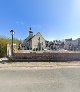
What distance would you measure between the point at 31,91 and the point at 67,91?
147cm

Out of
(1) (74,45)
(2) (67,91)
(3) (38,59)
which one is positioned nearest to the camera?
(2) (67,91)

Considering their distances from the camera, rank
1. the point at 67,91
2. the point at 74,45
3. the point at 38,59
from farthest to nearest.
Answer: the point at 74,45 → the point at 38,59 → the point at 67,91

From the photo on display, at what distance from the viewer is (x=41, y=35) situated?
78750mm

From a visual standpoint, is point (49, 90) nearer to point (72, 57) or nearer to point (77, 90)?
point (77, 90)

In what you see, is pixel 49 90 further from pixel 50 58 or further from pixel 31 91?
pixel 50 58

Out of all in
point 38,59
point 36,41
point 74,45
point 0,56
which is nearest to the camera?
point 38,59

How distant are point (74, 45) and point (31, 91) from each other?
94.7 metres

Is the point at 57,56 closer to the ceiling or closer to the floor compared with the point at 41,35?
closer to the floor

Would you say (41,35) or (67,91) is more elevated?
(41,35)

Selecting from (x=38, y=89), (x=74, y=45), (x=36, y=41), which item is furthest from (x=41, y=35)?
(x=38, y=89)

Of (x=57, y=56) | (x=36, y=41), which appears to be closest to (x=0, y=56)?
(x=57, y=56)

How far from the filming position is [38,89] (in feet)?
28.6

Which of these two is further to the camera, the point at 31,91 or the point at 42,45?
the point at 42,45

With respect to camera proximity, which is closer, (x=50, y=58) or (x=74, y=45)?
(x=50, y=58)
